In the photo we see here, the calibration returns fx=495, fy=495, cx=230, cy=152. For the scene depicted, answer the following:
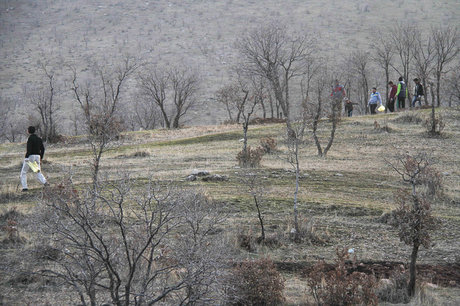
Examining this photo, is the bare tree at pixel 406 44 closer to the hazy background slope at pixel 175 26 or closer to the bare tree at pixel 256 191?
the hazy background slope at pixel 175 26

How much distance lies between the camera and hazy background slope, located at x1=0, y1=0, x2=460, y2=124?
65.6 meters

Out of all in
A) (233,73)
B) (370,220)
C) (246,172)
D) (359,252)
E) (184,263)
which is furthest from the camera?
(233,73)

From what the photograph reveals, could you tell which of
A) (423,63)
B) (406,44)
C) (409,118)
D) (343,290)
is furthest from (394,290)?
(406,44)

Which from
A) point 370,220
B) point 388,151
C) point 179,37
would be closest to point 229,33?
point 179,37

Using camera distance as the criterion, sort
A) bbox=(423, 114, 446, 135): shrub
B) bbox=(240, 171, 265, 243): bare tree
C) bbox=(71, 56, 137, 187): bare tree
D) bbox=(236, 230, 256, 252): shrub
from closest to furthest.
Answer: bbox=(236, 230, 256, 252): shrub
bbox=(240, 171, 265, 243): bare tree
bbox=(71, 56, 137, 187): bare tree
bbox=(423, 114, 446, 135): shrub

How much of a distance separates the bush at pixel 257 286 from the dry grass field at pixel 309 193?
0.38 metres

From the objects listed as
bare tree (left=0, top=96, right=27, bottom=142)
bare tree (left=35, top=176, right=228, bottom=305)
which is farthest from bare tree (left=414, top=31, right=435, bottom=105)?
bare tree (left=0, top=96, right=27, bottom=142)

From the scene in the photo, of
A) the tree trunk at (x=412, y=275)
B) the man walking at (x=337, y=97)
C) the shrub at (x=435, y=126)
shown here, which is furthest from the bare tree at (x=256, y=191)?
the shrub at (x=435, y=126)

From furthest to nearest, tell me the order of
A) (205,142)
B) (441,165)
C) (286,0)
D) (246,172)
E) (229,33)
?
(286,0)
(229,33)
(205,142)
(441,165)
(246,172)

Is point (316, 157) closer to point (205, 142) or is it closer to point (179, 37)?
point (205, 142)

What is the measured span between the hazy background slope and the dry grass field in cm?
3482

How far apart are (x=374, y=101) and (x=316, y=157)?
11.7 metres

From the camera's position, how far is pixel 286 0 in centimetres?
8650

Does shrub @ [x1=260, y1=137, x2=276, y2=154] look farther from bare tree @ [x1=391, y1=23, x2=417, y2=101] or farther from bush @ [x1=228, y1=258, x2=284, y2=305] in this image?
bare tree @ [x1=391, y1=23, x2=417, y2=101]
